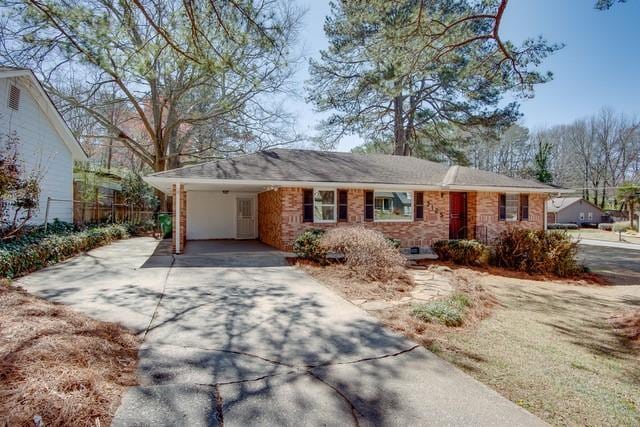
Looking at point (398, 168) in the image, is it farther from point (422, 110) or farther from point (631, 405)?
point (631, 405)

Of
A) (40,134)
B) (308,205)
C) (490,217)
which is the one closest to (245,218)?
(308,205)

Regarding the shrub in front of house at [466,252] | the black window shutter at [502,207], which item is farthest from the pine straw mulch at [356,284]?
the black window shutter at [502,207]

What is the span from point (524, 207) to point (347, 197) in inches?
324

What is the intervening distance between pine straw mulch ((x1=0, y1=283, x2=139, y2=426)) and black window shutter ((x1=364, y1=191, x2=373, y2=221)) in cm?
1004

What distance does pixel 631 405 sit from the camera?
129 inches

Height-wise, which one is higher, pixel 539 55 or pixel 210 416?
pixel 539 55

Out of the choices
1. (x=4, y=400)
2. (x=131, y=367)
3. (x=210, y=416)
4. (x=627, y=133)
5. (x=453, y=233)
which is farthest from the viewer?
(x=627, y=133)

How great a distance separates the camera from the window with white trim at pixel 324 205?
508 inches

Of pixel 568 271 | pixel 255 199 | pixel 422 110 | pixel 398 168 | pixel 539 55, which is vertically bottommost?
pixel 568 271

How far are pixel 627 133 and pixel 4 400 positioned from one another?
55033mm

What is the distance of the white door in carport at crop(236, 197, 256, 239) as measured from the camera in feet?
57.8

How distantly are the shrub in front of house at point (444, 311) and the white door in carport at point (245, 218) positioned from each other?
41.7 feet

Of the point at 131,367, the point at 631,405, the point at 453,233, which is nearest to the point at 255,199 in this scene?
the point at 453,233

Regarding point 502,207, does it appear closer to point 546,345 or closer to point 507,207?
point 507,207
